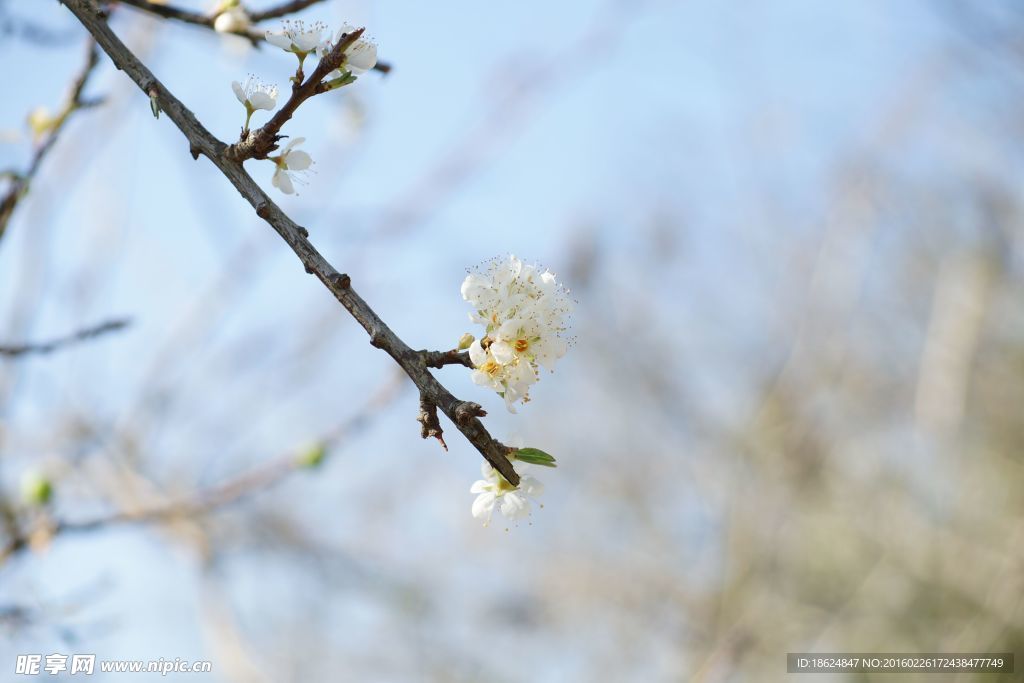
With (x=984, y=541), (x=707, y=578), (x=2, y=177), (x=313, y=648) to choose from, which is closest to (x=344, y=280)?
(x=2, y=177)

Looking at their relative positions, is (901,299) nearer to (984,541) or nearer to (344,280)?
(984,541)

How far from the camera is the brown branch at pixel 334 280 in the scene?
32.5 inches

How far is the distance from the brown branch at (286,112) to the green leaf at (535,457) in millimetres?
463

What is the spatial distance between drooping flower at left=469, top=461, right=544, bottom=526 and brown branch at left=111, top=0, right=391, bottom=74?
648 millimetres

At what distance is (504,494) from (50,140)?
105cm

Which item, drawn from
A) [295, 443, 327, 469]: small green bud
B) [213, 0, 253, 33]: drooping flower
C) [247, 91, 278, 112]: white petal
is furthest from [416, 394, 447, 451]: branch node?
[295, 443, 327, 469]: small green bud

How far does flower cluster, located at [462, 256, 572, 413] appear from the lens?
98cm

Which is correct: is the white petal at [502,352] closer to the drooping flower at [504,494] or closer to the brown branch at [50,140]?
A: the drooping flower at [504,494]

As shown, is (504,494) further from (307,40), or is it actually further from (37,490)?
(37,490)

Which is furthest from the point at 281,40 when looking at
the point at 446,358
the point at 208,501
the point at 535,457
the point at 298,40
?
the point at 208,501

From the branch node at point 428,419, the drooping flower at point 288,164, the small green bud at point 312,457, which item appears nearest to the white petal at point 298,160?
the drooping flower at point 288,164

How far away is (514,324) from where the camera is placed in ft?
3.23

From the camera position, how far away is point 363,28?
927mm

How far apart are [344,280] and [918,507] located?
5.56 meters
